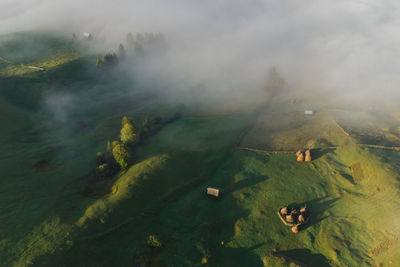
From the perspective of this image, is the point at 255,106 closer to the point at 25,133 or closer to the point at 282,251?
the point at 282,251

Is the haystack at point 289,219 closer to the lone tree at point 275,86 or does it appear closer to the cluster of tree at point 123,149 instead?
the cluster of tree at point 123,149

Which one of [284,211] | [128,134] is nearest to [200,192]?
[284,211]

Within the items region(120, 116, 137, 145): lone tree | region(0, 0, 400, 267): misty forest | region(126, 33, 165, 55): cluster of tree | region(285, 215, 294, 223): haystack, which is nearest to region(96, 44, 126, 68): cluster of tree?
region(0, 0, 400, 267): misty forest

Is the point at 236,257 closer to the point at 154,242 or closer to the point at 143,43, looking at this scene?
the point at 154,242

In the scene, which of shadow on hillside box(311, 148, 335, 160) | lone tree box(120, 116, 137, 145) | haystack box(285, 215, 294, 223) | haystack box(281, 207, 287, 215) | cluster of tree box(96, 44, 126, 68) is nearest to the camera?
haystack box(285, 215, 294, 223)

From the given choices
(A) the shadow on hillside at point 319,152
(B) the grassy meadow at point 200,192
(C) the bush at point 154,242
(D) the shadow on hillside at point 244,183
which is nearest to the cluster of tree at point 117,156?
(B) the grassy meadow at point 200,192

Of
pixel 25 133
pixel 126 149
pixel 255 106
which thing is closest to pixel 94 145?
pixel 126 149

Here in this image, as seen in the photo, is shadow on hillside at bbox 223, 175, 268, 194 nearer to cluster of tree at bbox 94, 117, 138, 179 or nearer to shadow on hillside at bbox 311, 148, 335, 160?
shadow on hillside at bbox 311, 148, 335, 160
